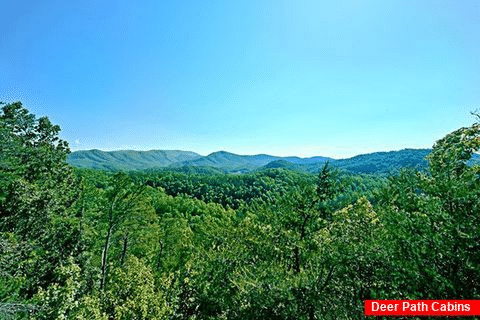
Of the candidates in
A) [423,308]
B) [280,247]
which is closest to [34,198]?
[280,247]

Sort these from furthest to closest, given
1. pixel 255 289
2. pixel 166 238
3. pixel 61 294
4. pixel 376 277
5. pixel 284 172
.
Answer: pixel 284 172
pixel 166 238
pixel 255 289
pixel 61 294
pixel 376 277

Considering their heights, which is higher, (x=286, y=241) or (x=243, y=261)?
(x=286, y=241)

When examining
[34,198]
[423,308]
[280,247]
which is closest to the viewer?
[423,308]

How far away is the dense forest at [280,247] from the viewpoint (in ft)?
24.1

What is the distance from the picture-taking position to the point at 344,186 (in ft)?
44.5

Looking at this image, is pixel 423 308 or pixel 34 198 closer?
pixel 423 308

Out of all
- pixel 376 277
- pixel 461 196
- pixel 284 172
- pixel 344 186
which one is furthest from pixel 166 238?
pixel 284 172

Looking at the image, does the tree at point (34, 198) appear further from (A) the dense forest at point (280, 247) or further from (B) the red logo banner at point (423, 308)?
(B) the red logo banner at point (423, 308)

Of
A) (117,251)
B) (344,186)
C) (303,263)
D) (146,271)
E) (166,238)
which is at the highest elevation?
(344,186)

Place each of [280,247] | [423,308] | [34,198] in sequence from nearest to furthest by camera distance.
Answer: [423,308]
[280,247]
[34,198]

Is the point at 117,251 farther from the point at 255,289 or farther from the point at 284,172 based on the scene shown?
the point at 284,172

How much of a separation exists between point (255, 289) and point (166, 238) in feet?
72.6

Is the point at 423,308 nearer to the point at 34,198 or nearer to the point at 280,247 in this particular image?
the point at 280,247

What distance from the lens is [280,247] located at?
1363 centimetres
